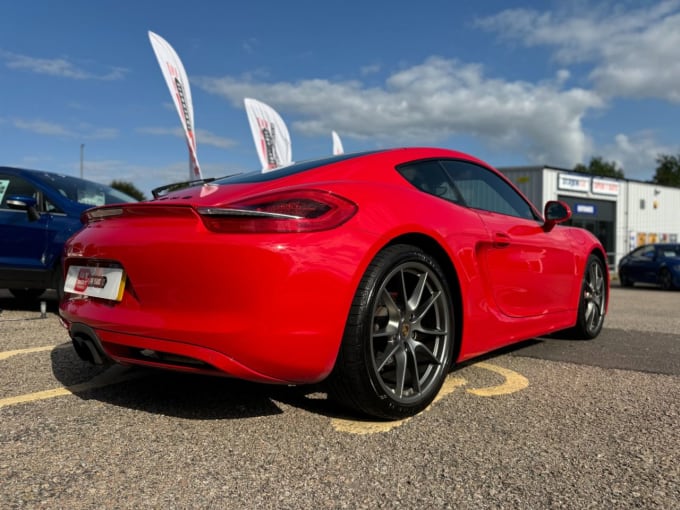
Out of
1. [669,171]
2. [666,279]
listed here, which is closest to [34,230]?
[666,279]

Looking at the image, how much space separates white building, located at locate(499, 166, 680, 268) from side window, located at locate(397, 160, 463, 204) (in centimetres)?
2386

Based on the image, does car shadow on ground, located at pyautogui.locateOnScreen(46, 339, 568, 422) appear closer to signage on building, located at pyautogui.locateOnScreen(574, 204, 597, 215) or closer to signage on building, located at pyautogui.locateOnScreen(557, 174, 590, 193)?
signage on building, located at pyautogui.locateOnScreen(557, 174, 590, 193)

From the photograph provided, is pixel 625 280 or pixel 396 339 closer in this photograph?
pixel 396 339

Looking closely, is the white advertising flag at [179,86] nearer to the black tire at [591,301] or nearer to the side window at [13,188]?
the side window at [13,188]

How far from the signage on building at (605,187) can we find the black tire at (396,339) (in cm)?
2970

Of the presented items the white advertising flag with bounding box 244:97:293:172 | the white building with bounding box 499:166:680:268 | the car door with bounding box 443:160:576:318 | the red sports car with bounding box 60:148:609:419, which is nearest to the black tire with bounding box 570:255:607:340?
the car door with bounding box 443:160:576:318

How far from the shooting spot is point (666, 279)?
46.8 ft

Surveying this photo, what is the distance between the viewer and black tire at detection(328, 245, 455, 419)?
236cm

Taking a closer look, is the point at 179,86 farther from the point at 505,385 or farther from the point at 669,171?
the point at 669,171

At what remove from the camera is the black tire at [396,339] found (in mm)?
2355

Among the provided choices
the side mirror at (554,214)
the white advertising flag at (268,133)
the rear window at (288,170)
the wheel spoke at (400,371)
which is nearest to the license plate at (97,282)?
the rear window at (288,170)

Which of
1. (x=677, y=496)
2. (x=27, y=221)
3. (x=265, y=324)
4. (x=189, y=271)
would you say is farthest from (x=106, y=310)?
(x=27, y=221)

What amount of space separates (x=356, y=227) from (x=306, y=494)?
1031 mm

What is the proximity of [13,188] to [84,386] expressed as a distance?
375 centimetres
